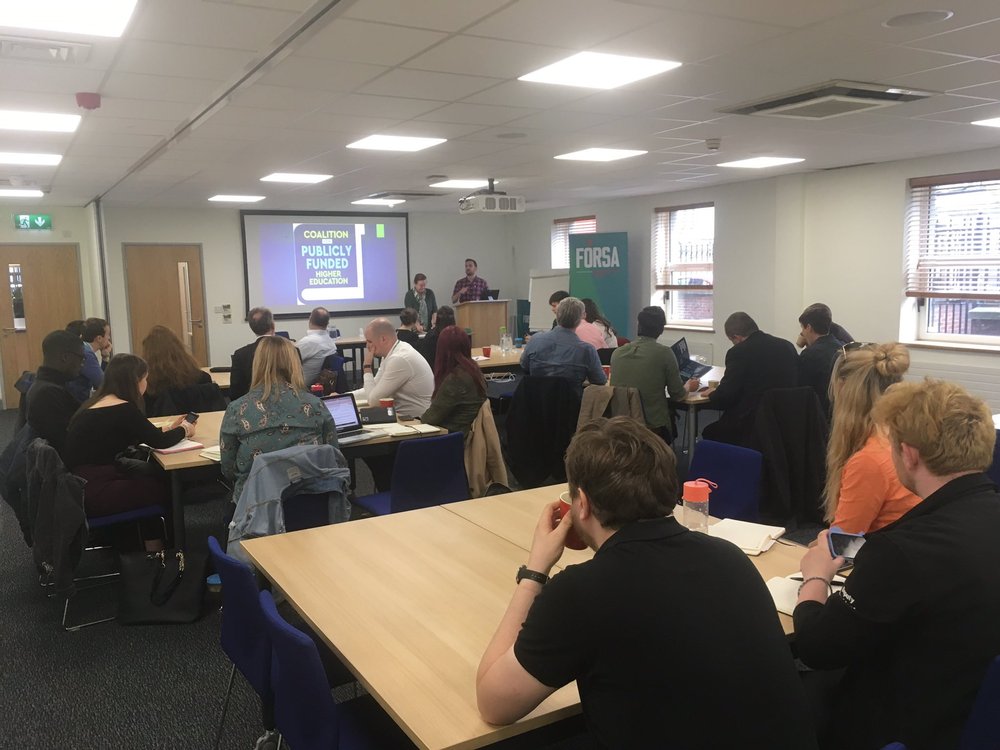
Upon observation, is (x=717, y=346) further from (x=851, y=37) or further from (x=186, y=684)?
(x=186, y=684)

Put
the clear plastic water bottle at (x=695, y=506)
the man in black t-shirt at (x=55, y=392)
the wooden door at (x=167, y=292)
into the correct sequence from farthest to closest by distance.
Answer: the wooden door at (x=167, y=292) → the man in black t-shirt at (x=55, y=392) → the clear plastic water bottle at (x=695, y=506)

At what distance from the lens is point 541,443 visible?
514 cm

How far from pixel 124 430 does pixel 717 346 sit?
7.42 m

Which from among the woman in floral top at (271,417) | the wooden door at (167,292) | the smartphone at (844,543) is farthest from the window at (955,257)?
the wooden door at (167,292)

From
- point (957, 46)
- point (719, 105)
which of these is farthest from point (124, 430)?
point (957, 46)

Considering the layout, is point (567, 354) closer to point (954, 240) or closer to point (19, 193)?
point (954, 240)

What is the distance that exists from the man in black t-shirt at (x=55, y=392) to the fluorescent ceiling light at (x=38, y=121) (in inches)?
53.1

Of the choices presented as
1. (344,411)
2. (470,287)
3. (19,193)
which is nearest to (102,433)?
(344,411)

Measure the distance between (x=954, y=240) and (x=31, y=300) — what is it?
407 inches

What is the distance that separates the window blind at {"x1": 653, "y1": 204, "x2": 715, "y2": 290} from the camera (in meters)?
9.79

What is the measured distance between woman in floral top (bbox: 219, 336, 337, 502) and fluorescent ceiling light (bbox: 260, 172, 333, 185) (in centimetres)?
431

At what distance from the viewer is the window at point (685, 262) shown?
32.2 feet

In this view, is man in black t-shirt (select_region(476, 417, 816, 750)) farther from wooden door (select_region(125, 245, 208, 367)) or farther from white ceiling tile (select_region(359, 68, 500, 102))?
wooden door (select_region(125, 245, 208, 367))

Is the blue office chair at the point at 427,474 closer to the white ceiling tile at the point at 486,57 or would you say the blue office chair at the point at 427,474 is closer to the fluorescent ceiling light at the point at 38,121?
the white ceiling tile at the point at 486,57
